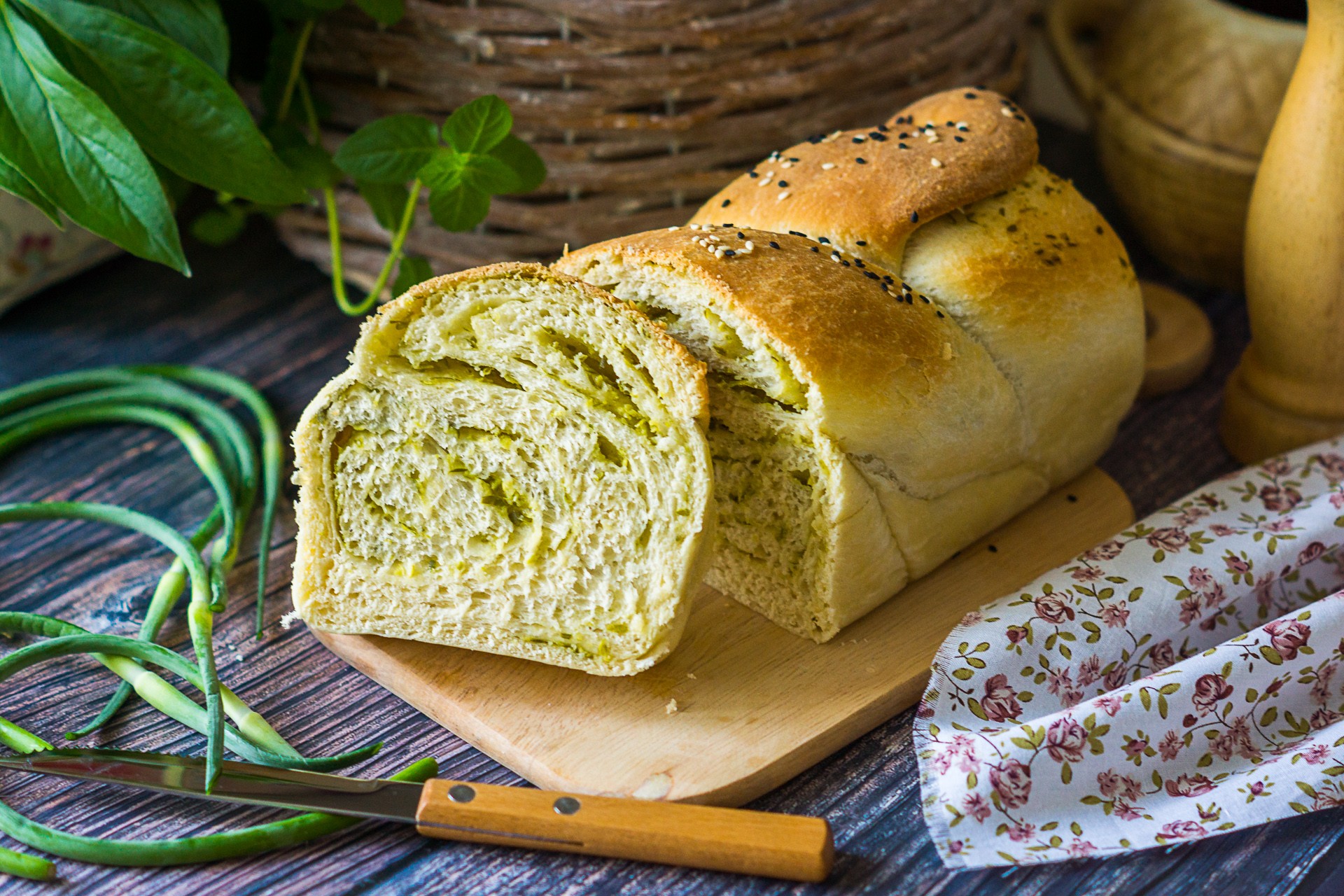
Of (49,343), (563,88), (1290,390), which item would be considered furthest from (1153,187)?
(49,343)

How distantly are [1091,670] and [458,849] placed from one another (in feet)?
3.62

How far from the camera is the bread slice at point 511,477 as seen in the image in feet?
6.61

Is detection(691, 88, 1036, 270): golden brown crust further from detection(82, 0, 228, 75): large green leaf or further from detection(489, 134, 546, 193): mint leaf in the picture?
detection(82, 0, 228, 75): large green leaf

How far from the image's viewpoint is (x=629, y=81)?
2668 millimetres

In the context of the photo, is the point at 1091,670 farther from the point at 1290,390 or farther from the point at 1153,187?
the point at 1153,187

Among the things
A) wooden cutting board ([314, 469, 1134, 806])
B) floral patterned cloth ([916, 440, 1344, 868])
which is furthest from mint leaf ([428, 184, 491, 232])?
floral patterned cloth ([916, 440, 1344, 868])

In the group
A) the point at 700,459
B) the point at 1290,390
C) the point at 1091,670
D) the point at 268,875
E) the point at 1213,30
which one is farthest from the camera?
the point at 1213,30

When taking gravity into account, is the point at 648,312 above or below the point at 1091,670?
above

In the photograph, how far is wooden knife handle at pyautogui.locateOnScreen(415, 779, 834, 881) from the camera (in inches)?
70.0

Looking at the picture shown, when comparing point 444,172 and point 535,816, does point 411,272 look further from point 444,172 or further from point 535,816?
point 535,816

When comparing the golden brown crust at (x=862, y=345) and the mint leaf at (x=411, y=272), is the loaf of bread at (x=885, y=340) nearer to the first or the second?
the golden brown crust at (x=862, y=345)

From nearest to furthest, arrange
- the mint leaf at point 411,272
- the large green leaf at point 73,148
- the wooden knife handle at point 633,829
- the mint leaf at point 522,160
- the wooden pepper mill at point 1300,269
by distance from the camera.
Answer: the wooden knife handle at point 633,829
the large green leaf at point 73,148
the wooden pepper mill at point 1300,269
the mint leaf at point 522,160
the mint leaf at point 411,272

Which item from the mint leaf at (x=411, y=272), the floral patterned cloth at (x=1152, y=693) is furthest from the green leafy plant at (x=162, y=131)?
the floral patterned cloth at (x=1152, y=693)

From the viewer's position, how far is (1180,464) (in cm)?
278
